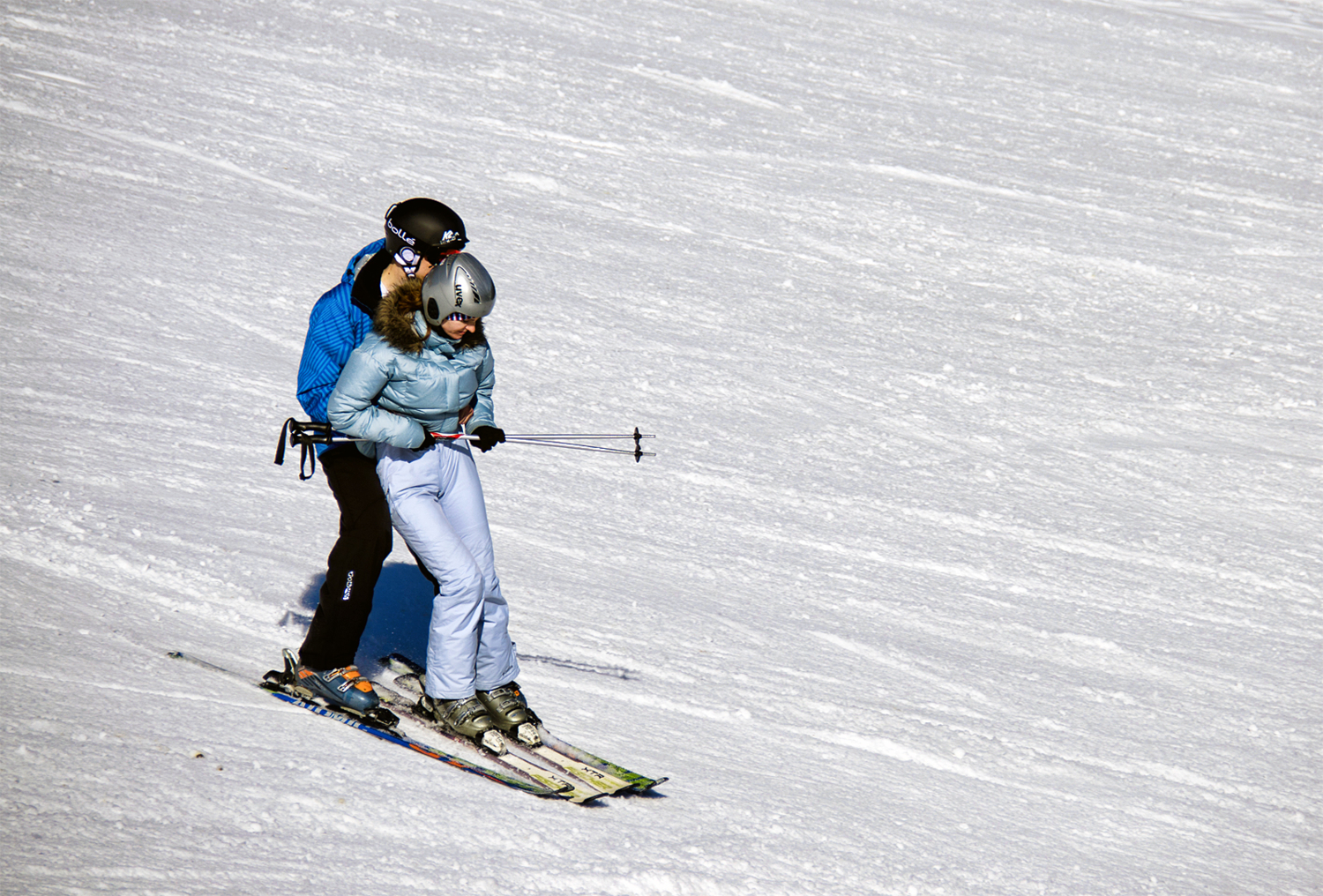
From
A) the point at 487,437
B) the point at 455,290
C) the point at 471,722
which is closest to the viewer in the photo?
the point at 455,290

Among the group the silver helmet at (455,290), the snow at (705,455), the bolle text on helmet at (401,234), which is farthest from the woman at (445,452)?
the snow at (705,455)

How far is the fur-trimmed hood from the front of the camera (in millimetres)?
4059

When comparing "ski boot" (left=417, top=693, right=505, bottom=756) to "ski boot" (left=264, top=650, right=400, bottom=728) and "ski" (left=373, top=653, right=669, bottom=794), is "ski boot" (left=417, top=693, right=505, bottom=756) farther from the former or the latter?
"ski boot" (left=264, top=650, right=400, bottom=728)

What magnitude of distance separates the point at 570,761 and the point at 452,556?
92 centimetres

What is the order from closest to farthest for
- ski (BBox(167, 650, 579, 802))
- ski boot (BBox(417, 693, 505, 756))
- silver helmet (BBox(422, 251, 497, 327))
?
1. silver helmet (BBox(422, 251, 497, 327))
2. ski (BBox(167, 650, 579, 802))
3. ski boot (BBox(417, 693, 505, 756))

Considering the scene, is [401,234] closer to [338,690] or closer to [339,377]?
[339,377]

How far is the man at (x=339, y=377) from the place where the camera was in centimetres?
428

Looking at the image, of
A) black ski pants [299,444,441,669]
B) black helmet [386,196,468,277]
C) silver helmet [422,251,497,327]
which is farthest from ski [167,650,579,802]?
black helmet [386,196,468,277]

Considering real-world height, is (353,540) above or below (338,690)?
above

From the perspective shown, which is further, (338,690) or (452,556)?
(338,690)

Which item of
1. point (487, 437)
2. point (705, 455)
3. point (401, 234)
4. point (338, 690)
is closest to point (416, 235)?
point (401, 234)

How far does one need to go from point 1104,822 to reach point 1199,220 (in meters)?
11.1

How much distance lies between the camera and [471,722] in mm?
4402

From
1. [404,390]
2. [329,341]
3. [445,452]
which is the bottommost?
[445,452]
